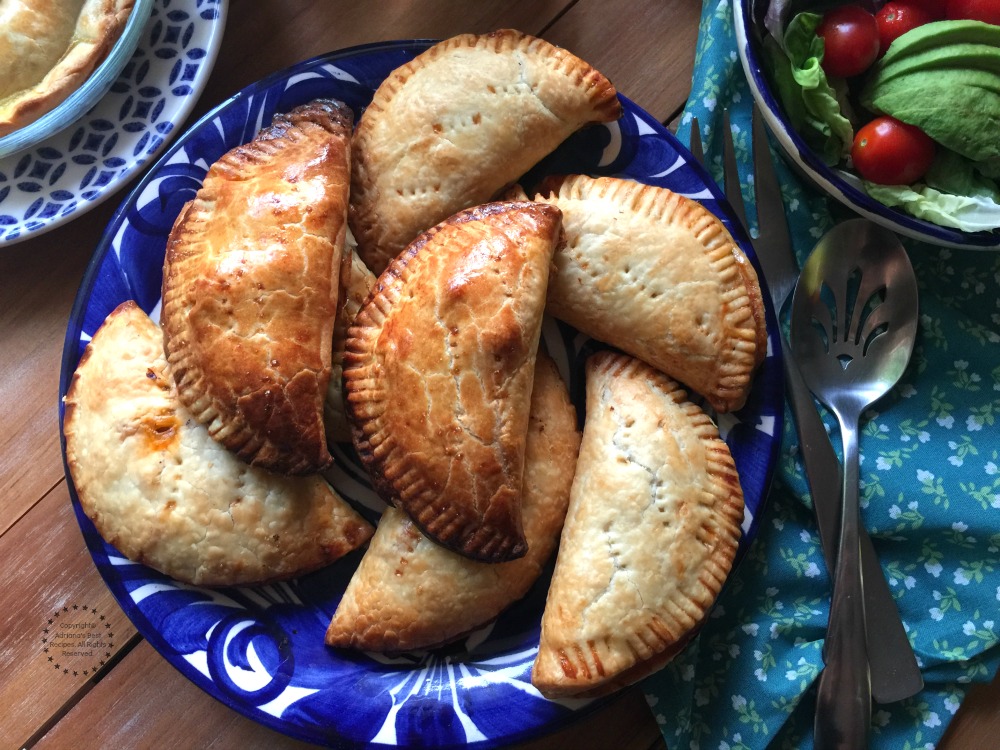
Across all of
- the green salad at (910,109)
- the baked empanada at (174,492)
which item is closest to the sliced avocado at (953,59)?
the green salad at (910,109)

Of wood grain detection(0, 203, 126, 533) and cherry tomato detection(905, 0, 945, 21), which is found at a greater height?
cherry tomato detection(905, 0, 945, 21)

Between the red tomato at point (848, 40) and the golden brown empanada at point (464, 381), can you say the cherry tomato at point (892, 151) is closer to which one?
the red tomato at point (848, 40)

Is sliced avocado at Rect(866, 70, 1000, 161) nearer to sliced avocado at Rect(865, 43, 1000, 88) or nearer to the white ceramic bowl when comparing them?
sliced avocado at Rect(865, 43, 1000, 88)

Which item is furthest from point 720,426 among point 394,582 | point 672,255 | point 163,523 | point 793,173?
point 163,523

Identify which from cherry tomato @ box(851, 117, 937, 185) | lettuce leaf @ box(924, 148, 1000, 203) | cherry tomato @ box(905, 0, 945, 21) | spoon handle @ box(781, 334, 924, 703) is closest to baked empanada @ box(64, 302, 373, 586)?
spoon handle @ box(781, 334, 924, 703)

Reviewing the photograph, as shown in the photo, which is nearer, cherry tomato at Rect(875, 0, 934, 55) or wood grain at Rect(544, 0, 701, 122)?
cherry tomato at Rect(875, 0, 934, 55)

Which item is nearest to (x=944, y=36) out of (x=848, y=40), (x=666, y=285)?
(x=848, y=40)

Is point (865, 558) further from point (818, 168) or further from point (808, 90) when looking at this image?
point (808, 90)
